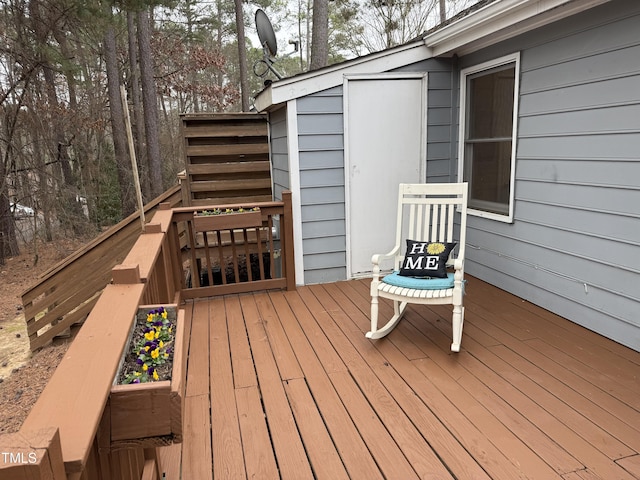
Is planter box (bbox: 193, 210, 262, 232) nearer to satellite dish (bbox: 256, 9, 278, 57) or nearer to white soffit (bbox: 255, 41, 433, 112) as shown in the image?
white soffit (bbox: 255, 41, 433, 112)

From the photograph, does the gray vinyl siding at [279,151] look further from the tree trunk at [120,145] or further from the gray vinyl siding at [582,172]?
the tree trunk at [120,145]

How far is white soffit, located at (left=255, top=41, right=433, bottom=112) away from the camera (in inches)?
153

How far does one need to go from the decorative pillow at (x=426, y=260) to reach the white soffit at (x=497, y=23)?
5.23 ft

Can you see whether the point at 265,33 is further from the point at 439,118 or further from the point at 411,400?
the point at 411,400

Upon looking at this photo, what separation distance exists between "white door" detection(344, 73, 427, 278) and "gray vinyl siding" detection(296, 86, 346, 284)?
79mm

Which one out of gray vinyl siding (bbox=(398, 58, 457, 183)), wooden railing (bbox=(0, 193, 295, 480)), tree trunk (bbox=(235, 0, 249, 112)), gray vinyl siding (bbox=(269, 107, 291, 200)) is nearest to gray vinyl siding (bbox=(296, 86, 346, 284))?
gray vinyl siding (bbox=(269, 107, 291, 200))

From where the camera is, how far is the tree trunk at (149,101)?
28.8 feet

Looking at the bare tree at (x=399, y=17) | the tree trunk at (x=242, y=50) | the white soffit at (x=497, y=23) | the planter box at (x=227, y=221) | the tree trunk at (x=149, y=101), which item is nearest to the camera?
the white soffit at (x=497, y=23)

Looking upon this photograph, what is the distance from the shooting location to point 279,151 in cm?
494

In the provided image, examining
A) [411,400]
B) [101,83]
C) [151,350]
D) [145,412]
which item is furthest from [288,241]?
[101,83]

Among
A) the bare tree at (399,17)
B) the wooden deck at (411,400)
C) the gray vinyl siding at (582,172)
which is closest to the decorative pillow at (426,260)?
the wooden deck at (411,400)

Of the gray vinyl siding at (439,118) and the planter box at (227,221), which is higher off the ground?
the gray vinyl siding at (439,118)

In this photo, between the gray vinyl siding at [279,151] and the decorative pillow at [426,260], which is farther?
the gray vinyl siding at [279,151]

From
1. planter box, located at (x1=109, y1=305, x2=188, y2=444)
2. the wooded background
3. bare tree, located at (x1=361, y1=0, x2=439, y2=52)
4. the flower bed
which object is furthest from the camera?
bare tree, located at (x1=361, y1=0, x2=439, y2=52)
